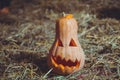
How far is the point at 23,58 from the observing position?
3.46 m

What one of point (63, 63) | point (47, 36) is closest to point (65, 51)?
point (63, 63)

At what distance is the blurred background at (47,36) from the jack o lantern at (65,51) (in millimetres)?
78

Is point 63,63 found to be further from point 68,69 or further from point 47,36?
point 47,36

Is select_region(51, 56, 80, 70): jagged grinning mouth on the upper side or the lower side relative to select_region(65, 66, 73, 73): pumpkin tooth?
upper

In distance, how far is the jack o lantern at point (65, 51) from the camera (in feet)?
9.82

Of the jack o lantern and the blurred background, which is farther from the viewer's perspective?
the blurred background

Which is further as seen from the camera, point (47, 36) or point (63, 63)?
point (47, 36)

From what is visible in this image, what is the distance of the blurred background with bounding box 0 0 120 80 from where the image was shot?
122 inches

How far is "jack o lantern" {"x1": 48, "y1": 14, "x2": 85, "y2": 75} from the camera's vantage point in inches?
118

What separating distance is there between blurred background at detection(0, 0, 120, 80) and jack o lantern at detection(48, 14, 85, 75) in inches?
3.1

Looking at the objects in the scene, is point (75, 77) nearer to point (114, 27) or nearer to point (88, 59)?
point (88, 59)

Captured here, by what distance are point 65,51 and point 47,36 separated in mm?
1090

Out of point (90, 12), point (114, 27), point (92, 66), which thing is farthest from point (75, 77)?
point (90, 12)

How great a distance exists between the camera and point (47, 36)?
4043 mm
